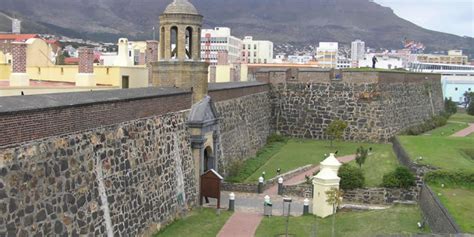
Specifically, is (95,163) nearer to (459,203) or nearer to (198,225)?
(198,225)

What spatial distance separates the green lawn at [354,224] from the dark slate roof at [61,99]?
5.46m

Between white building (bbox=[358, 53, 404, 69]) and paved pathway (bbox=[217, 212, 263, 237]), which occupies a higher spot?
white building (bbox=[358, 53, 404, 69])

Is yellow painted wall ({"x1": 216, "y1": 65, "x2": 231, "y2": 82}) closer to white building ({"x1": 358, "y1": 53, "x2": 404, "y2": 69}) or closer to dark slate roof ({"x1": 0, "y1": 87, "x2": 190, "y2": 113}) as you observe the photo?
dark slate roof ({"x1": 0, "y1": 87, "x2": 190, "y2": 113})

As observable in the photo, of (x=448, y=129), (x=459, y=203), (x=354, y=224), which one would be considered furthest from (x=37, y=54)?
(x=448, y=129)

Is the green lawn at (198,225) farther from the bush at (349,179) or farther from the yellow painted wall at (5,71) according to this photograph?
the yellow painted wall at (5,71)

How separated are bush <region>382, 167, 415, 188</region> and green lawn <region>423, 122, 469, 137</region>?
53.2 feet

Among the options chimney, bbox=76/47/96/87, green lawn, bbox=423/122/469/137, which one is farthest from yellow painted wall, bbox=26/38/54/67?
green lawn, bbox=423/122/469/137

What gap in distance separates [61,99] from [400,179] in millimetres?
13545

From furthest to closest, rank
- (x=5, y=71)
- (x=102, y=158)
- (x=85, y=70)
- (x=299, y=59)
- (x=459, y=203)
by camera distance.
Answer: (x=299, y=59) < (x=5, y=71) < (x=85, y=70) < (x=459, y=203) < (x=102, y=158)

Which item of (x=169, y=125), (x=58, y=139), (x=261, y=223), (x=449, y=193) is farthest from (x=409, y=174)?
(x=58, y=139)

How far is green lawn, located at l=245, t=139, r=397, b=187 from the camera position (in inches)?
1001

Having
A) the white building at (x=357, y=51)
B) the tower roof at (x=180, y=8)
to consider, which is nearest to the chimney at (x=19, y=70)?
the tower roof at (x=180, y=8)

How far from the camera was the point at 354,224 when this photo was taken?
18.2 meters

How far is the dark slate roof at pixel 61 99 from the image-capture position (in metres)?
11.4
